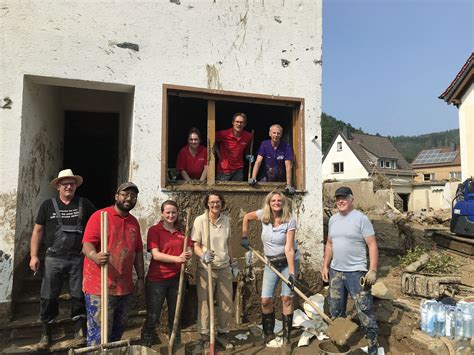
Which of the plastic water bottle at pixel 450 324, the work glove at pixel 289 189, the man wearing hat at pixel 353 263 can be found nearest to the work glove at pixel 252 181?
the work glove at pixel 289 189

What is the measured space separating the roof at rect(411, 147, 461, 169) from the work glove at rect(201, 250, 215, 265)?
46.4 m

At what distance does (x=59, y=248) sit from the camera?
377cm

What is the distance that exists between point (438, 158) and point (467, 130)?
36.5 m

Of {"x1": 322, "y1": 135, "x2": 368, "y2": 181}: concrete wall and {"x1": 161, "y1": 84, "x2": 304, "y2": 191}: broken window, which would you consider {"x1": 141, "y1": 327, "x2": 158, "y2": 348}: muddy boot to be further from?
{"x1": 322, "y1": 135, "x2": 368, "y2": 181}: concrete wall

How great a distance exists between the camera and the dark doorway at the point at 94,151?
7445mm

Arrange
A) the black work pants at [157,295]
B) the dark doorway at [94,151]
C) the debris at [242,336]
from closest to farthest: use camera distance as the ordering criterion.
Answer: the black work pants at [157,295] < the debris at [242,336] < the dark doorway at [94,151]

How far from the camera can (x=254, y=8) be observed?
213 inches

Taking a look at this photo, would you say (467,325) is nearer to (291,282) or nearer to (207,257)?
(291,282)

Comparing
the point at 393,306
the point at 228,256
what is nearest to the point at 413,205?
the point at 393,306

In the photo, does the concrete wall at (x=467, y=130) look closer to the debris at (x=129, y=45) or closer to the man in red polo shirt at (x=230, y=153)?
the man in red polo shirt at (x=230, y=153)

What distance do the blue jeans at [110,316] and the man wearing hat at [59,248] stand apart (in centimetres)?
50

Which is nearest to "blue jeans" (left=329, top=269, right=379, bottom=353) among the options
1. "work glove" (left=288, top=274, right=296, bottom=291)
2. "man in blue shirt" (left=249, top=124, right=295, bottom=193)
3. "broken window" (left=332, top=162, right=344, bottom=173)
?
"work glove" (left=288, top=274, right=296, bottom=291)

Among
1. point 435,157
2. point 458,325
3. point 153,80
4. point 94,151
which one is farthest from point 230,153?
point 435,157

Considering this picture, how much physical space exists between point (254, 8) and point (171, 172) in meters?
2.76
